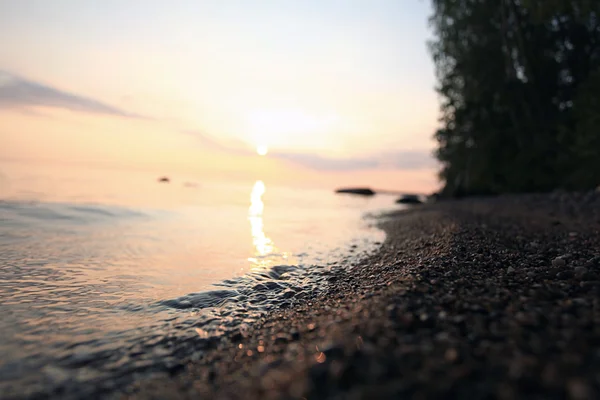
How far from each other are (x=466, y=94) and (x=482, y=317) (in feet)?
108

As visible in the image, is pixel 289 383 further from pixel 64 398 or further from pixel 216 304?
pixel 216 304

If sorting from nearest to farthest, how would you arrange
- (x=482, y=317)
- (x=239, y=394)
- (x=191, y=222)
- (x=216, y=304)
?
1. (x=239, y=394)
2. (x=482, y=317)
3. (x=216, y=304)
4. (x=191, y=222)

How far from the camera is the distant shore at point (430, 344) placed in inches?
120

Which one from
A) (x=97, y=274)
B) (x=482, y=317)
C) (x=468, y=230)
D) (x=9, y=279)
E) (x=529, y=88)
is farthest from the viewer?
(x=529, y=88)

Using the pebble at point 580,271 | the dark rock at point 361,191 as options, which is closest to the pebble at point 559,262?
the pebble at point 580,271

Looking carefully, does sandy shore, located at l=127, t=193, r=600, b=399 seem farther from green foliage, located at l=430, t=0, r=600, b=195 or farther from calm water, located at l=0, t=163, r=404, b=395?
green foliage, located at l=430, t=0, r=600, b=195

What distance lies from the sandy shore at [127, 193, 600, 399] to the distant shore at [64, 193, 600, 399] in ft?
0.04

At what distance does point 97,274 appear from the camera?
9.07 m

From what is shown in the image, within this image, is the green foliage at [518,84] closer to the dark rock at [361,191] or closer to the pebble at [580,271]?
the pebble at [580,271]

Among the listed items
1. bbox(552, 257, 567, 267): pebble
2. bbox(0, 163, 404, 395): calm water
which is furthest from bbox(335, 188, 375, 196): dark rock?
bbox(552, 257, 567, 267): pebble

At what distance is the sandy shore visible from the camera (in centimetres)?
304

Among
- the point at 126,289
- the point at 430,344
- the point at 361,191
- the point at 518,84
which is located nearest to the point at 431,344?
the point at 430,344

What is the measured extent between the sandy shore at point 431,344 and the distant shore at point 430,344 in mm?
12

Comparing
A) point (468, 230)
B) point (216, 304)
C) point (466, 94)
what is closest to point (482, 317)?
point (216, 304)
